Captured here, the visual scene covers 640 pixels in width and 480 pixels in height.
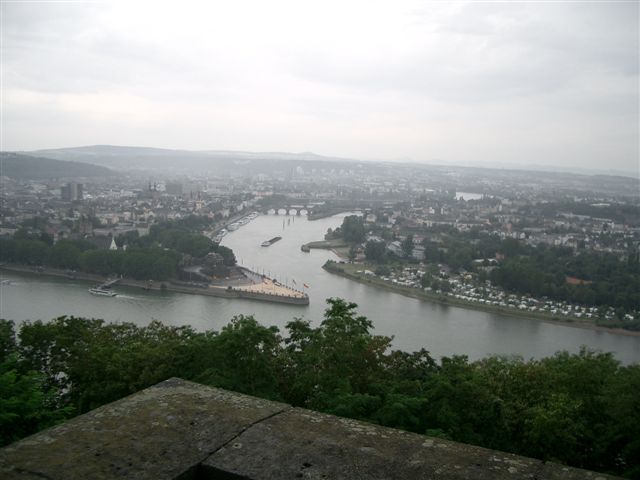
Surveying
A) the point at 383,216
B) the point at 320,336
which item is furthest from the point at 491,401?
the point at 383,216

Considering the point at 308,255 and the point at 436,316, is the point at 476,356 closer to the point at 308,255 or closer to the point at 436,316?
the point at 436,316

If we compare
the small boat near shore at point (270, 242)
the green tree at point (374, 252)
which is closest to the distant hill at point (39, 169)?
the small boat near shore at point (270, 242)

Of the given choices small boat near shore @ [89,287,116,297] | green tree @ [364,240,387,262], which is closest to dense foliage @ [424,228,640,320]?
green tree @ [364,240,387,262]

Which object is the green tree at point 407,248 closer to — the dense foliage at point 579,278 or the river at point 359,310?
the dense foliage at point 579,278

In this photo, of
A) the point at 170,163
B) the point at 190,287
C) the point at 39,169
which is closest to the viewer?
the point at 190,287

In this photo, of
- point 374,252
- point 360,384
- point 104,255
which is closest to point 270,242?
point 374,252

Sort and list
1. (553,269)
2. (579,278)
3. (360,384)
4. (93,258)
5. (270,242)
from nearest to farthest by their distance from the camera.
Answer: (360,384) → (93,258) → (579,278) → (553,269) → (270,242)

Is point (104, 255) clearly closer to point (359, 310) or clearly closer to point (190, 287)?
point (190, 287)
